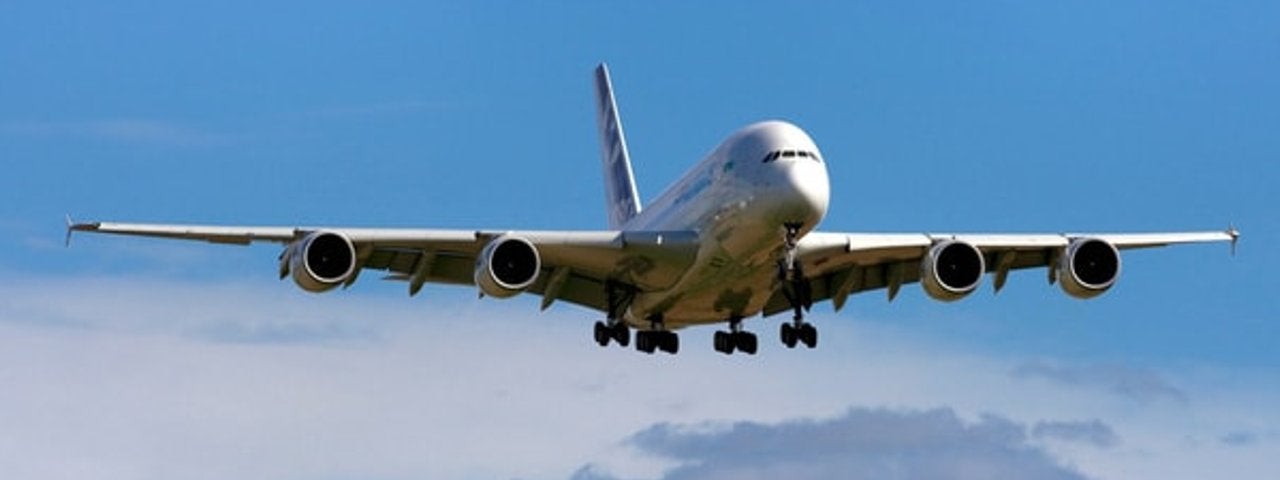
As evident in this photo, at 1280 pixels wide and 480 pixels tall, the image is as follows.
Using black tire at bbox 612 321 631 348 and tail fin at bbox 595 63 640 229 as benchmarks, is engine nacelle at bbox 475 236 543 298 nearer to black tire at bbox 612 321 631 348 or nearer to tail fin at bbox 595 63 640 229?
black tire at bbox 612 321 631 348

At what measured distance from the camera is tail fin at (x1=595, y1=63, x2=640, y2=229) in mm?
79250

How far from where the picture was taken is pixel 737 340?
65.5 metres

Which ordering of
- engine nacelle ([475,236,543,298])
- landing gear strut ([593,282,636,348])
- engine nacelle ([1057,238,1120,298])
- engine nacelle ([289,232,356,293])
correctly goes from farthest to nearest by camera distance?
landing gear strut ([593,282,636,348])
engine nacelle ([1057,238,1120,298])
engine nacelle ([475,236,543,298])
engine nacelle ([289,232,356,293])

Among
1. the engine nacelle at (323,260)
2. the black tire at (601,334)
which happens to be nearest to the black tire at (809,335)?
the black tire at (601,334)

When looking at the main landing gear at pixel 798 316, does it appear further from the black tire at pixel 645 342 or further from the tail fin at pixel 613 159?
the tail fin at pixel 613 159

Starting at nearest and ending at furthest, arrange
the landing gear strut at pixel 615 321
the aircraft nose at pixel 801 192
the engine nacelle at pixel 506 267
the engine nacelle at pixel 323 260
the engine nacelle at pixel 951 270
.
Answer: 1. the aircraft nose at pixel 801 192
2. the engine nacelle at pixel 323 260
3. the engine nacelle at pixel 506 267
4. the engine nacelle at pixel 951 270
5. the landing gear strut at pixel 615 321

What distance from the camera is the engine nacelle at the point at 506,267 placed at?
58.7 metres

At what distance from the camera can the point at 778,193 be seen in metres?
55.8

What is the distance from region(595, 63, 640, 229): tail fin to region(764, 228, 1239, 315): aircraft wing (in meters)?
13.4

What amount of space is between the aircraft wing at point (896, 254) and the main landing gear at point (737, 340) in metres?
0.79

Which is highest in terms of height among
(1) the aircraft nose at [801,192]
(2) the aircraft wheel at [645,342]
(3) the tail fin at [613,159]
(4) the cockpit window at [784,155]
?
(3) the tail fin at [613,159]

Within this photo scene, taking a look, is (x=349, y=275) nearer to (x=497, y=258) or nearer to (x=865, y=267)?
(x=497, y=258)

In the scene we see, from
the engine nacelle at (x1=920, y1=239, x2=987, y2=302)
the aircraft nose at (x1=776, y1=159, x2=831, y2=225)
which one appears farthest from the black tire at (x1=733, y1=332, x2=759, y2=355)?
the aircraft nose at (x1=776, y1=159, x2=831, y2=225)

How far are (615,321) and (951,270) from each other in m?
8.74
